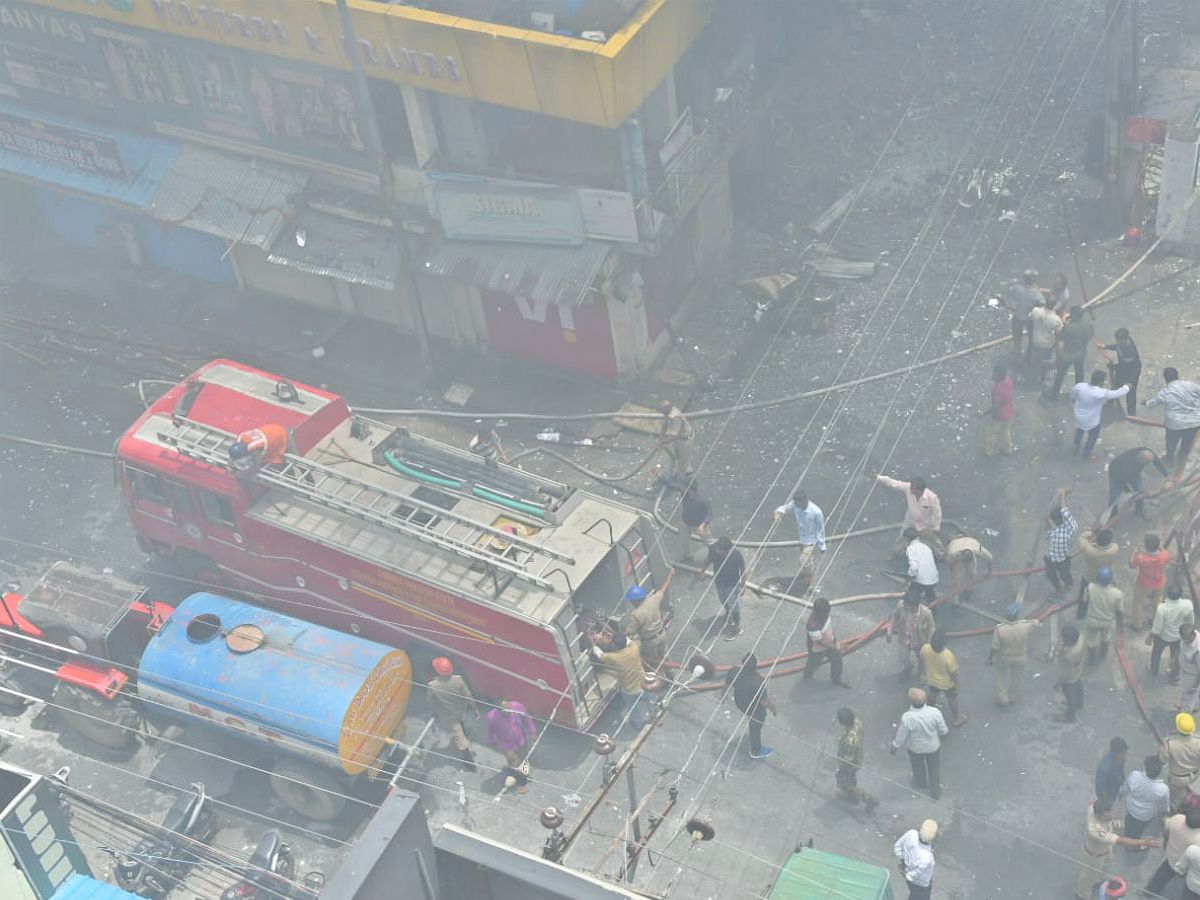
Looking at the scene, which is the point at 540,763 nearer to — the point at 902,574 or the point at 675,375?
the point at 902,574

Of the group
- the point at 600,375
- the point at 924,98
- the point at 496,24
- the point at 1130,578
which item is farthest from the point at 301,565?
the point at 924,98

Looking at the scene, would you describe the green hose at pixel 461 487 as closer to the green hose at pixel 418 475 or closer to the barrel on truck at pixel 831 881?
the green hose at pixel 418 475

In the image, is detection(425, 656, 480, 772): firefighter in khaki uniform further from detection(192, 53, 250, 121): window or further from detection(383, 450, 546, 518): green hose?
detection(192, 53, 250, 121): window

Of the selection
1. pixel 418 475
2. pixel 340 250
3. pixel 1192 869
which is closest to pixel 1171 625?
pixel 1192 869

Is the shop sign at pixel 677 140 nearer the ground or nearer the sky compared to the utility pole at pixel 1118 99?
nearer the sky

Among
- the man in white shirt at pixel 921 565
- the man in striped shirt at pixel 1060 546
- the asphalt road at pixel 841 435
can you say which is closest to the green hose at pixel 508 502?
the asphalt road at pixel 841 435

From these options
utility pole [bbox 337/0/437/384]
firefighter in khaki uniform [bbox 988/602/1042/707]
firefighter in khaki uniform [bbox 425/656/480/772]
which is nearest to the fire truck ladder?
firefighter in khaki uniform [bbox 425/656/480/772]
